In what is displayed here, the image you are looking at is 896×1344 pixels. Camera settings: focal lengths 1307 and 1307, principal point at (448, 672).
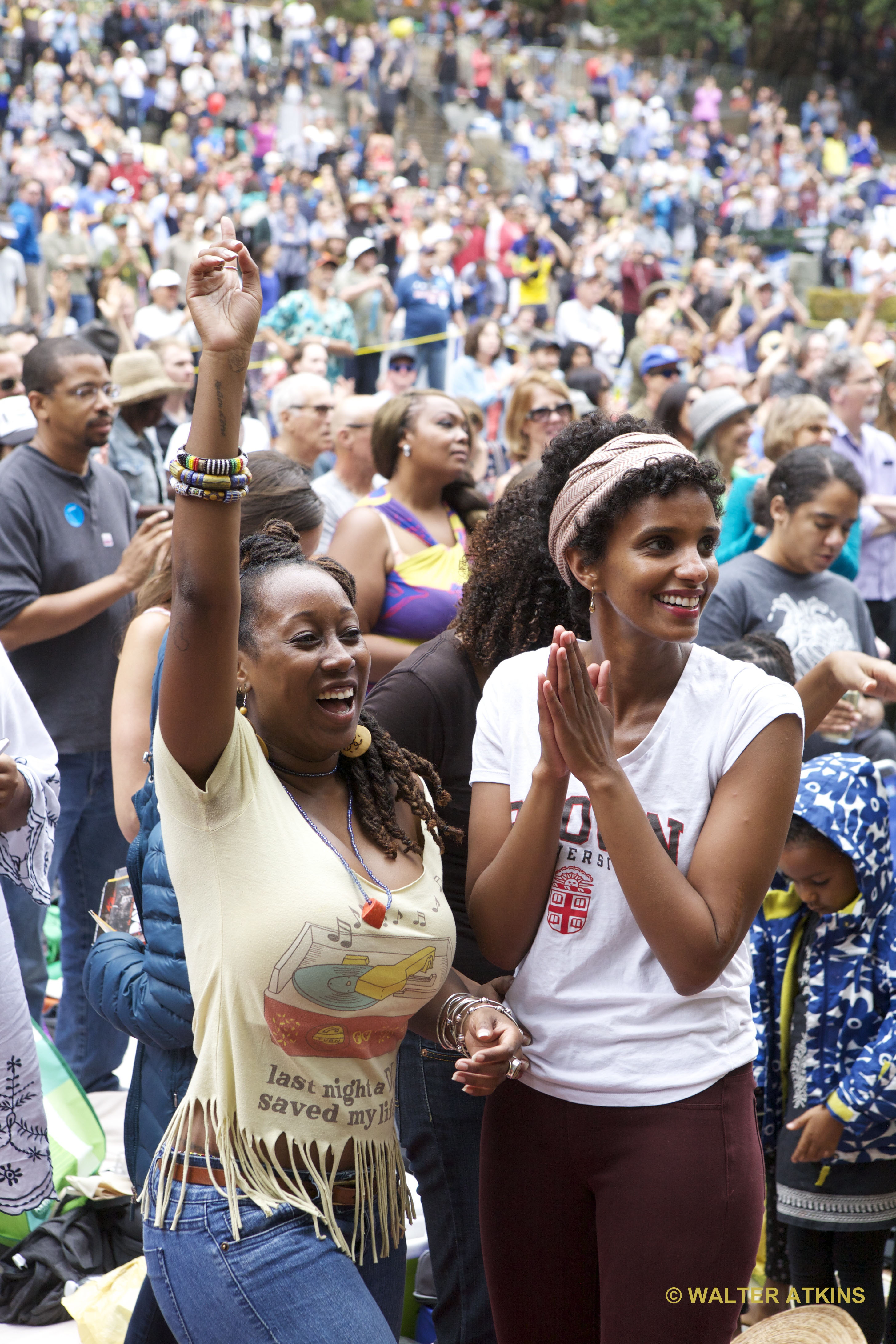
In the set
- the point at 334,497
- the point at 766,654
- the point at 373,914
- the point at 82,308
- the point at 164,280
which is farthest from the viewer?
the point at 82,308

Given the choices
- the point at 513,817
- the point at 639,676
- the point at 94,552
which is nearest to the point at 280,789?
the point at 513,817

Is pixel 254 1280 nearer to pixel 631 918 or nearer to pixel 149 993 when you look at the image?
pixel 149 993

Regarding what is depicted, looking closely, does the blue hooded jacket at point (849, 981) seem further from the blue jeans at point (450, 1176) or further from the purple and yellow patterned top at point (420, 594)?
the purple and yellow patterned top at point (420, 594)

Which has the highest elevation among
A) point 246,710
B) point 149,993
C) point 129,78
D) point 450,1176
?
point 129,78

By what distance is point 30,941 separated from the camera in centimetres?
394

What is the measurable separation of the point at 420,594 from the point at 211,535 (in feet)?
7.39

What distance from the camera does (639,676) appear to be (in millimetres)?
2023

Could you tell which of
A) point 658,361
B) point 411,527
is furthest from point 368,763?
point 658,361

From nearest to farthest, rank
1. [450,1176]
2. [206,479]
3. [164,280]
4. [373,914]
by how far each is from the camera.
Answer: [206,479], [373,914], [450,1176], [164,280]

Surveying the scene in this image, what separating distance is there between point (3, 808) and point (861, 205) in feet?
88.4

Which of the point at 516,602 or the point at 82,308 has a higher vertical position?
the point at 516,602

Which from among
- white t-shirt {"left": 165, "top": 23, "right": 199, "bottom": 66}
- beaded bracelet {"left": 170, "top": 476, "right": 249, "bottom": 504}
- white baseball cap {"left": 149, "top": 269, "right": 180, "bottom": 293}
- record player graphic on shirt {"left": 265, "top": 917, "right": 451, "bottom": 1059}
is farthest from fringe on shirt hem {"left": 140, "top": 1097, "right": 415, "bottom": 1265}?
white t-shirt {"left": 165, "top": 23, "right": 199, "bottom": 66}

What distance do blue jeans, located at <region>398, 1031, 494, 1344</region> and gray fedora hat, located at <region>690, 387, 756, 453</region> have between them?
437 cm

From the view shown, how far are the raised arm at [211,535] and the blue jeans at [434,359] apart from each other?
36.3 feet
